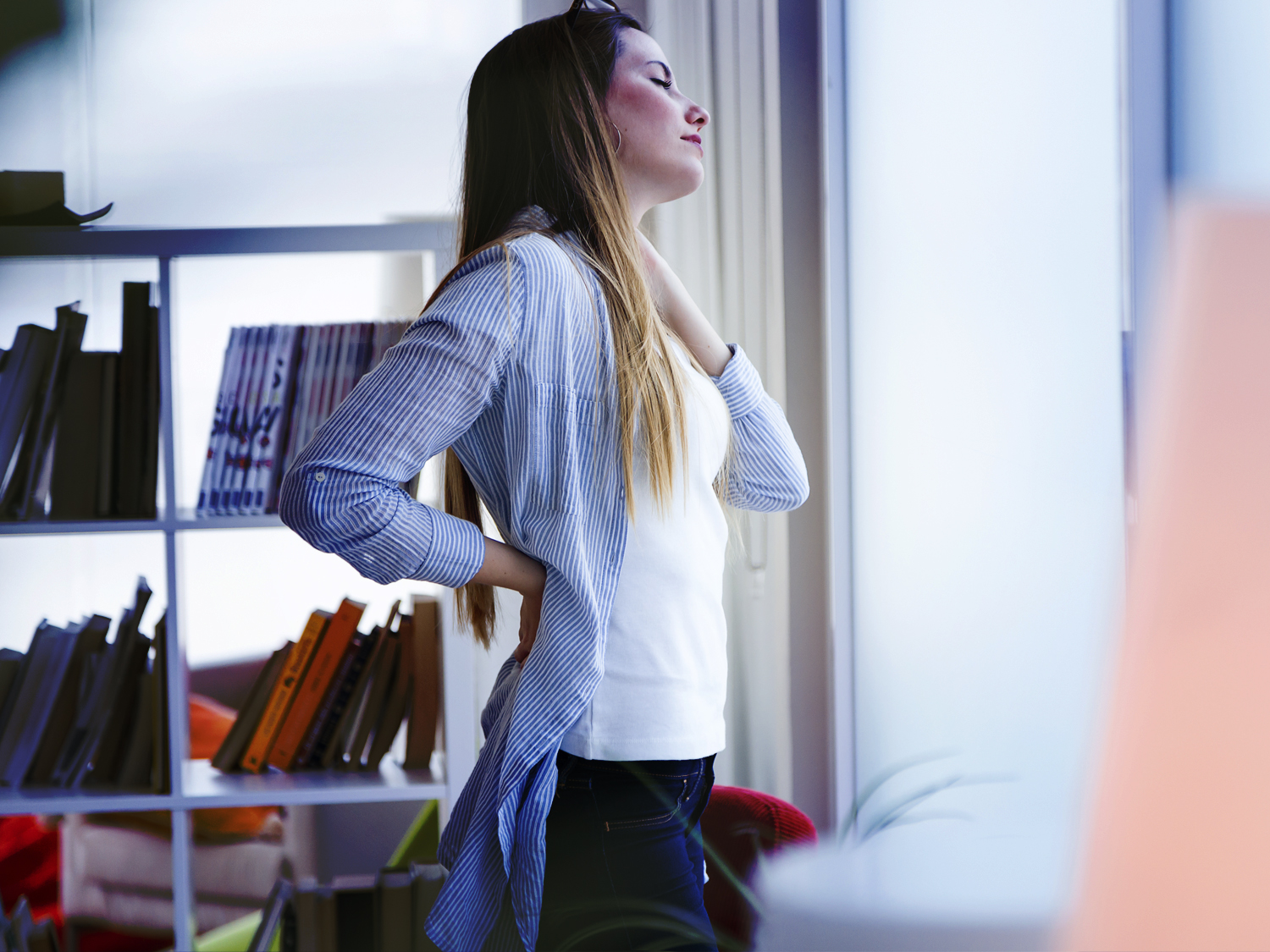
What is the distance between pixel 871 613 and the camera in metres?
1.76

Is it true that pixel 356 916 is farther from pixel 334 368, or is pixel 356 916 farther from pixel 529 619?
pixel 529 619

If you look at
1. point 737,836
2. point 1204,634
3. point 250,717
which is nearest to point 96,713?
point 250,717

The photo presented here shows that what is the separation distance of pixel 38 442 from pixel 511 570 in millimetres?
1073

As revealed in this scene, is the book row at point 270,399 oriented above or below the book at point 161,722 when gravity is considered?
above

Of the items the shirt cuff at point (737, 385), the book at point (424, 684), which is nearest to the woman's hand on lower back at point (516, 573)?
the shirt cuff at point (737, 385)

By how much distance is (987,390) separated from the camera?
1.30 metres

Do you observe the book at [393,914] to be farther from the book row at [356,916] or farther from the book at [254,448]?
the book at [254,448]

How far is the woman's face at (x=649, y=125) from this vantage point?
96cm

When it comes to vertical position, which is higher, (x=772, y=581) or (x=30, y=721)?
(x=772, y=581)

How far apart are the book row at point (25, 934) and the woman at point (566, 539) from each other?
113cm

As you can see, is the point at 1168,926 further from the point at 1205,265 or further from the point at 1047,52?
the point at 1047,52

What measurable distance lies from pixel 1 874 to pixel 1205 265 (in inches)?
103

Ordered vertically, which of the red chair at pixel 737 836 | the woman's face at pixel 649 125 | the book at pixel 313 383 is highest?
the woman's face at pixel 649 125

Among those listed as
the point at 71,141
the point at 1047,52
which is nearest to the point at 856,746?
the point at 1047,52
